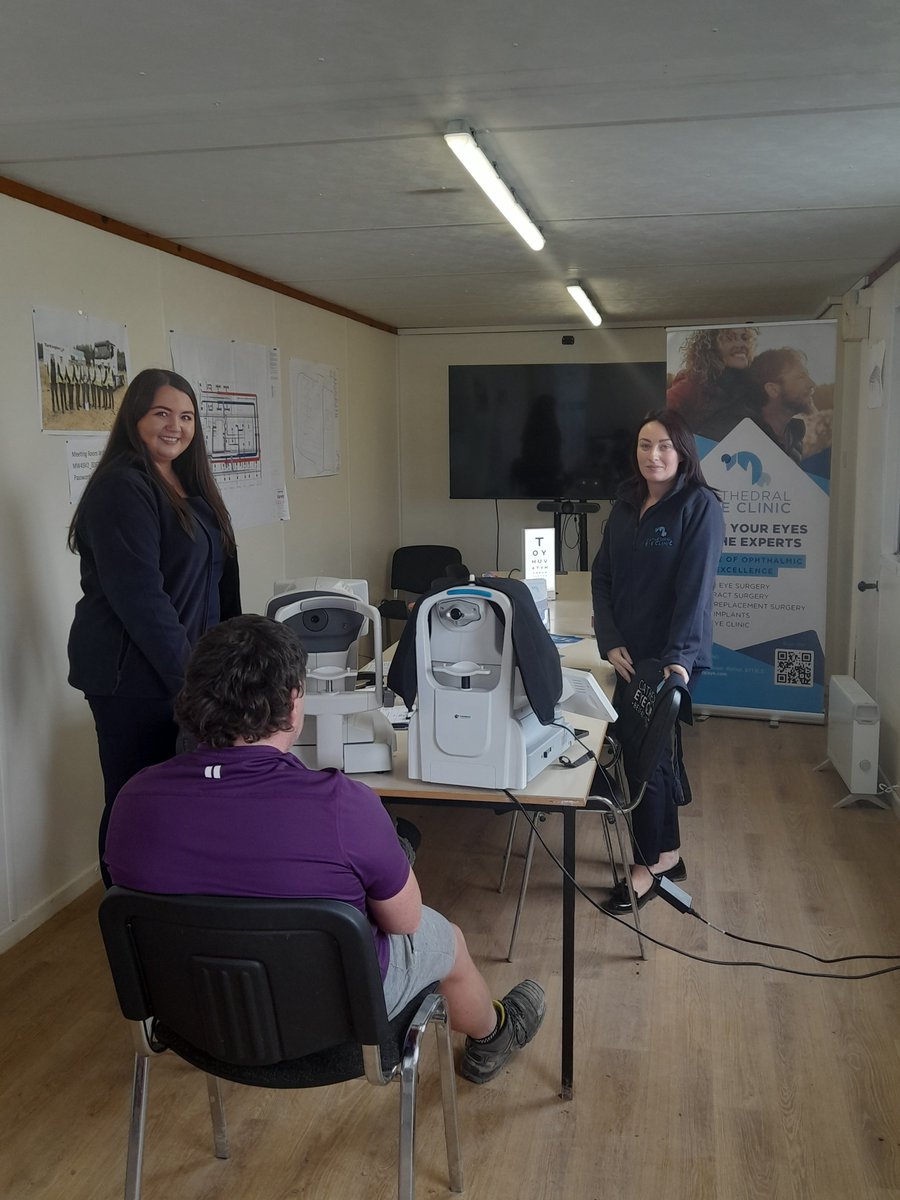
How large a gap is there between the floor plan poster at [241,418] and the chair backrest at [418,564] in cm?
175

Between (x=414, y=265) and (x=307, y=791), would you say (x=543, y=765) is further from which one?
(x=414, y=265)

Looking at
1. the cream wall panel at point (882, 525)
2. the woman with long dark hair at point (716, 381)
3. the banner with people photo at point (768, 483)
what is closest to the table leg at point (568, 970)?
the cream wall panel at point (882, 525)

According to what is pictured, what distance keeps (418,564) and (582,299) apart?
2204mm

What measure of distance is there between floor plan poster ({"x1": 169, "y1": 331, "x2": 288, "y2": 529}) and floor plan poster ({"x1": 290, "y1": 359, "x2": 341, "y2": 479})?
0.24m

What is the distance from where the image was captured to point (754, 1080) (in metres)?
2.45

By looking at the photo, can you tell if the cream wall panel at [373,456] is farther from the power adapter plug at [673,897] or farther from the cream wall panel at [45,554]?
the power adapter plug at [673,897]

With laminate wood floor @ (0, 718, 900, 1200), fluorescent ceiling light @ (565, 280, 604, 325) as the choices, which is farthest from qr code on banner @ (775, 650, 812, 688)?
fluorescent ceiling light @ (565, 280, 604, 325)

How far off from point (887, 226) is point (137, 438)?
293 cm

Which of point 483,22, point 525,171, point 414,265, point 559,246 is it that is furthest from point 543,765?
point 414,265

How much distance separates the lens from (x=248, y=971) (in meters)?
1.55

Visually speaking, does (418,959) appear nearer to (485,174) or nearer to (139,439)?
(139,439)

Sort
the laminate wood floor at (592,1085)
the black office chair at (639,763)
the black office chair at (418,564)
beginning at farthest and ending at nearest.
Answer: the black office chair at (418,564)
the black office chair at (639,763)
the laminate wood floor at (592,1085)

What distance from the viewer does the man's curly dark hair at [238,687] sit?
163 cm

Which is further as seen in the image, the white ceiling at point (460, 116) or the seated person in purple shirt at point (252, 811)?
the white ceiling at point (460, 116)
